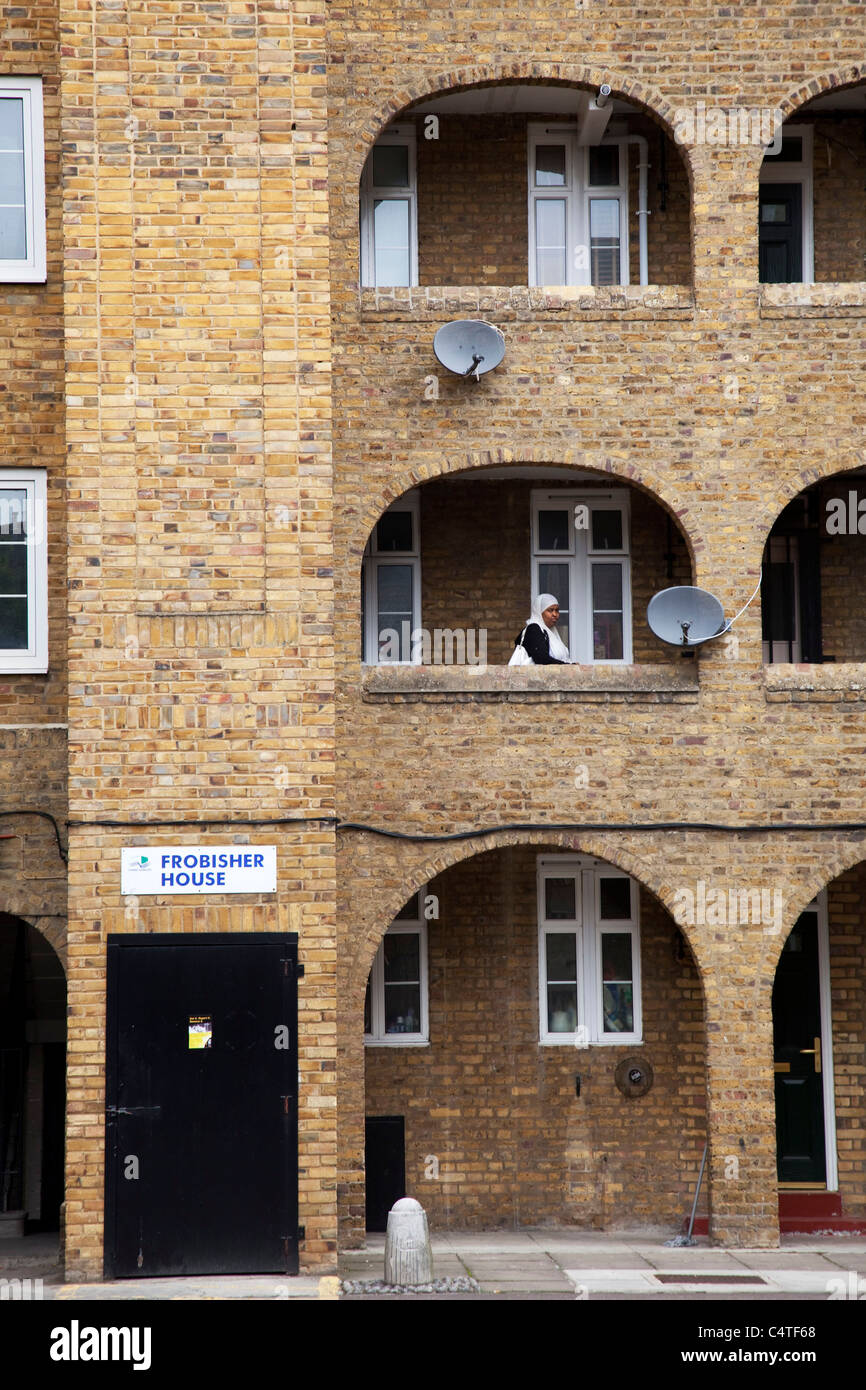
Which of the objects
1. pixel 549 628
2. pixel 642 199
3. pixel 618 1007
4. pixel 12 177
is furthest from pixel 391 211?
pixel 618 1007

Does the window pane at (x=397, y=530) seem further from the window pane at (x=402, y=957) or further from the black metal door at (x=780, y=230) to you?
the black metal door at (x=780, y=230)

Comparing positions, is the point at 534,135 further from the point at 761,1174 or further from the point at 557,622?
the point at 761,1174

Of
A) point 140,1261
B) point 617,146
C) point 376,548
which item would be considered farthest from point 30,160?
point 140,1261

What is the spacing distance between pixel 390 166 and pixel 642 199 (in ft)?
7.94

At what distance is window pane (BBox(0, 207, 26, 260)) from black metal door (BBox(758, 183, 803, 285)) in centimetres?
686

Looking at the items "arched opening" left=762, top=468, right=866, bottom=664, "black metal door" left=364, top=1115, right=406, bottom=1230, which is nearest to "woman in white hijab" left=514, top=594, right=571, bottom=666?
"arched opening" left=762, top=468, right=866, bottom=664

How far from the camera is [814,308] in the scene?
1400 centimetres

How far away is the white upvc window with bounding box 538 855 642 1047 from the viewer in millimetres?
14898

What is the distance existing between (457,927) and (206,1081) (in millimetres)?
3729

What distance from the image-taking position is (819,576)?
49.9ft

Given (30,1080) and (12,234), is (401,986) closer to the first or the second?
(30,1080)

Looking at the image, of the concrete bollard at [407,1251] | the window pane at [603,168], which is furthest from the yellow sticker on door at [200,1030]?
the window pane at [603,168]

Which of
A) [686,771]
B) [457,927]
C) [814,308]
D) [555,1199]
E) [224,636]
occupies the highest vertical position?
[814,308]

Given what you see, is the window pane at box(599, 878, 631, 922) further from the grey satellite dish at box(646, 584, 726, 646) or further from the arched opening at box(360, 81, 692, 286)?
the arched opening at box(360, 81, 692, 286)
